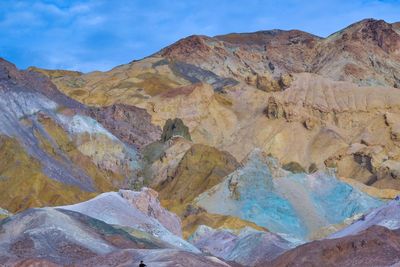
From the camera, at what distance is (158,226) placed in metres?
82.8

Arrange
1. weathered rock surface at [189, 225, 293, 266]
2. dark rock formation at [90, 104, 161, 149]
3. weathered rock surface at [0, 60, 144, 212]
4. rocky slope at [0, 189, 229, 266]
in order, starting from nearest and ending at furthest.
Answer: rocky slope at [0, 189, 229, 266] → weathered rock surface at [189, 225, 293, 266] → weathered rock surface at [0, 60, 144, 212] → dark rock formation at [90, 104, 161, 149]

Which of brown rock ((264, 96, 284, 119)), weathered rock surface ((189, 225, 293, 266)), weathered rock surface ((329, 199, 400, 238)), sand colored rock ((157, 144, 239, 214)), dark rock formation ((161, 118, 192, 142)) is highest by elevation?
brown rock ((264, 96, 284, 119))

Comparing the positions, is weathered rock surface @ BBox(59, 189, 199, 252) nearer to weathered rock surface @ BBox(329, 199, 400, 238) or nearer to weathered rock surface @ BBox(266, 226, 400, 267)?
weathered rock surface @ BBox(266, 226, 400, 267)

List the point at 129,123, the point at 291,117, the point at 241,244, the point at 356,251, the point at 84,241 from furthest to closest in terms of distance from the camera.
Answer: the point at 291,117
the point at 129,123
the point at 241,244
the point at 84,241
the point at 356,251

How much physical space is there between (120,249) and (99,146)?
8041cm

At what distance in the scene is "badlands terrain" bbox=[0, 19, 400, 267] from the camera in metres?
62.9

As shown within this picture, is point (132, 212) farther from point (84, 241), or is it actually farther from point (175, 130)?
point (175, 130)

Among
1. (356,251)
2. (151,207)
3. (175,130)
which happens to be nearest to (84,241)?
(356,251)

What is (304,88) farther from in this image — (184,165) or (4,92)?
(4,92)

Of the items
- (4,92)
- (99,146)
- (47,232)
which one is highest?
(4,92)

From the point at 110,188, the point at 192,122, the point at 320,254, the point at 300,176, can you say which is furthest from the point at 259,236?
the point at 192,122

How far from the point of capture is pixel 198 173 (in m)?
136

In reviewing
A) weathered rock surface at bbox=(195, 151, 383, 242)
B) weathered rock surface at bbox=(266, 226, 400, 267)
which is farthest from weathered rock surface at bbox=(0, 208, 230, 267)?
weathered rock surface at bbox=(195, 151, 383, 242)

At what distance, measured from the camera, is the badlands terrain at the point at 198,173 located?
→ 62.9m
